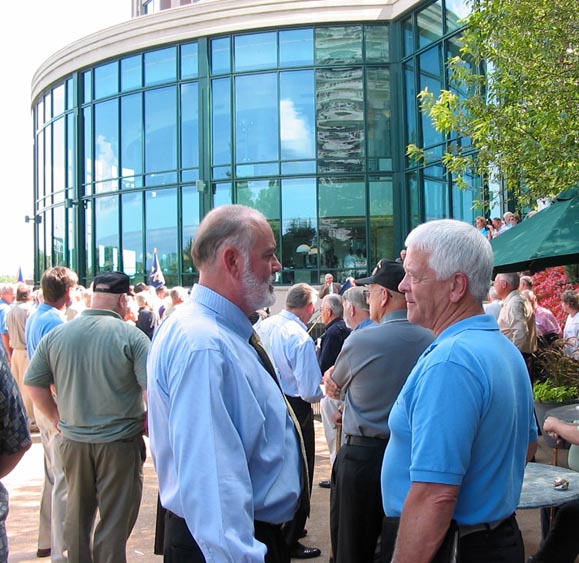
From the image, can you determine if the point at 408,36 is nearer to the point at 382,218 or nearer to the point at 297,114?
the point at 297,114

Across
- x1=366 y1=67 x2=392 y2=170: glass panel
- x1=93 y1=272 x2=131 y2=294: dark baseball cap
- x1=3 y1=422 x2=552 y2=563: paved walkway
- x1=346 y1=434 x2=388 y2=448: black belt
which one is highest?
x1=366 y1=67 x2=392 y2=170: glass panel

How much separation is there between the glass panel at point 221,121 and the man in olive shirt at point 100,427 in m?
18.4

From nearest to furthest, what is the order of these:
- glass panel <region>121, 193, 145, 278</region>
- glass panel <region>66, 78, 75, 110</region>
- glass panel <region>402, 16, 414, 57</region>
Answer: glass panel <region>402, 16, 414, 57</region> < glass panel <region>121, 193, 145, 278</region> < glass panel <region>66, 78, 75, 110</region>

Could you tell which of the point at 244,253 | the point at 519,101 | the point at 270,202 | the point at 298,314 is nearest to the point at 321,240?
the point at 270,202

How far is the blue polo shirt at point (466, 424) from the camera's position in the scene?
1950mm

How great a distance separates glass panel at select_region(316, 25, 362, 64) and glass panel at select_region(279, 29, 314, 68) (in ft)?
1.20

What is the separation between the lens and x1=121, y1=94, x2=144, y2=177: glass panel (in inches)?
937

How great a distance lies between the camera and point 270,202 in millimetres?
21703

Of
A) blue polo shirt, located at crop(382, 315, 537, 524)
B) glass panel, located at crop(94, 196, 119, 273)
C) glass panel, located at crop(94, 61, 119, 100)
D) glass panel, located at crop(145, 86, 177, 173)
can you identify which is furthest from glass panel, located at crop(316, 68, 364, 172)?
blue polo shirt, located at crop(382, 315, 537, 524)

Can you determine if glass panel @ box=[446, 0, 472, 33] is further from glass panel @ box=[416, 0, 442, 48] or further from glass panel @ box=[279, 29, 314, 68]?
glass panel @ box=[279, 29, 314, 68]

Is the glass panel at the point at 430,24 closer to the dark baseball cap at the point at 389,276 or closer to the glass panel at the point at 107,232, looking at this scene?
the glass panel at the point at 107,232

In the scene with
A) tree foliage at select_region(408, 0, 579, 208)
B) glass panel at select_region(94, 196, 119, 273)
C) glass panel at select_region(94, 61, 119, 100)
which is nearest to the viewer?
tree foliage at select_region(408, 0, 579, 208)

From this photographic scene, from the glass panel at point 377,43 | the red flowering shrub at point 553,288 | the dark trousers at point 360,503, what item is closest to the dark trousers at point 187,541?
the dark trousers at point 360,503

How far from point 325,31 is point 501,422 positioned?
2102cm
